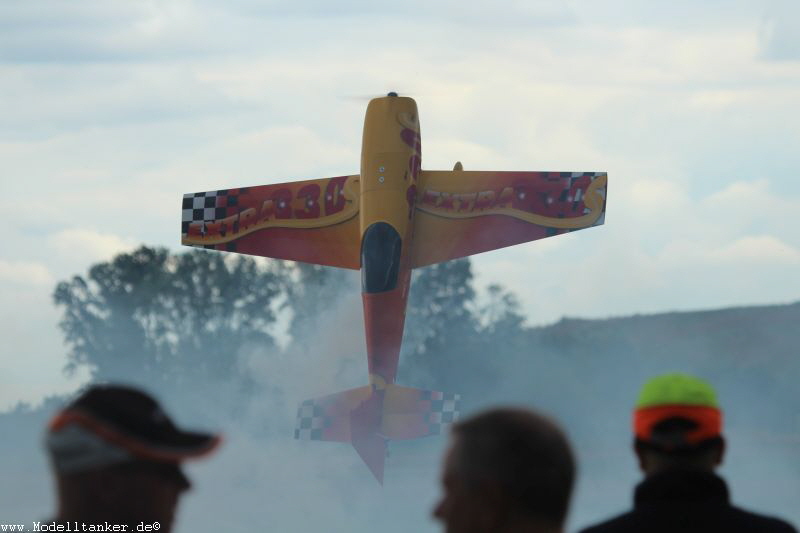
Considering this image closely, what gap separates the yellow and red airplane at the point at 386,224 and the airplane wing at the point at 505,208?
1 centimetres

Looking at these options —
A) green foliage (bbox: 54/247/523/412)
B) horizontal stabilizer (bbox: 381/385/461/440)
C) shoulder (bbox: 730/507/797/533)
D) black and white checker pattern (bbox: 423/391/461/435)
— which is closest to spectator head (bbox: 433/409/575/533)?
shoulder (bbox: 730/507/797/533)

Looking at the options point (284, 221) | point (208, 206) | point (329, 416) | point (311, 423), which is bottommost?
Answer: point (311, 423)

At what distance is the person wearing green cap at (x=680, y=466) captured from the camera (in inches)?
168

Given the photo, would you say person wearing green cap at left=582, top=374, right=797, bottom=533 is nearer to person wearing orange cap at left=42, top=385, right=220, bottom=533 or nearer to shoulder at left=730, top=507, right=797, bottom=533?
shoulder at left=730, top=507, right=797, bottom=533

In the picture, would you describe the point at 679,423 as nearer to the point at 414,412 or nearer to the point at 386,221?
the point at 386,221

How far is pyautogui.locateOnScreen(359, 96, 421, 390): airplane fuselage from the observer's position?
19469 millimetres

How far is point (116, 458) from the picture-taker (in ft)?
10.7

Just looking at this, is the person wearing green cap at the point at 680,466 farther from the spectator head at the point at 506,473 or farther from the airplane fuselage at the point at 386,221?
the airplane fuselage at the point at 386,221

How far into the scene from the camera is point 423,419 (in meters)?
20.0

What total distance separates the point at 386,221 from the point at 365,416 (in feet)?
9.40

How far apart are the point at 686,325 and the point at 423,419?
3198 cm

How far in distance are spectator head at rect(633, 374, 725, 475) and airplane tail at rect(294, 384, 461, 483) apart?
15.7 metres

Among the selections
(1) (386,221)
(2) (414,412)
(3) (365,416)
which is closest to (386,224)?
(1) (386,221)

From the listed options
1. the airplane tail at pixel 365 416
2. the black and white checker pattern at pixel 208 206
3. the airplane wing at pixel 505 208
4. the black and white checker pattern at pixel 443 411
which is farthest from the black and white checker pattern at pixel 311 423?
the black and white checker pattern at pixel 208 206
